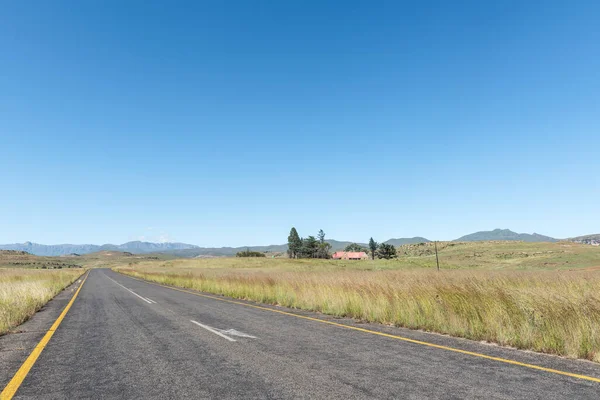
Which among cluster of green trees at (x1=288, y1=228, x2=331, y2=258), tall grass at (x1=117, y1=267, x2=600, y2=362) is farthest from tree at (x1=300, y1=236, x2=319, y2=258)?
tall grass at (x1=117, y1=267, x2=600, y2=362)

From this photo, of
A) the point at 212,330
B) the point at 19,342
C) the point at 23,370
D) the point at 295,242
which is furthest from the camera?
the point at 295,242

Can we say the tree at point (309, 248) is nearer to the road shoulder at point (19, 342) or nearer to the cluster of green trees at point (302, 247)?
the cluster of green trees at point (302, 247)

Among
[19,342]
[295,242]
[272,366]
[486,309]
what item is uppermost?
[295,242]

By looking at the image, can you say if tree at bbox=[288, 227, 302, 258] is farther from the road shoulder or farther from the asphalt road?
the asphalt road

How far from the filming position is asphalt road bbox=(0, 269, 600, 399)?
445cm

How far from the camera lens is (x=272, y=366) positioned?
5.55 metres

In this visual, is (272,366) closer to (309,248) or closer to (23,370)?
(23,370)

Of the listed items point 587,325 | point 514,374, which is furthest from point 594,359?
point 514,374

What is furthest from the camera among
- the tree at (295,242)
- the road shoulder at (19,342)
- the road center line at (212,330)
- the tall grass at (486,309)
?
the tree at (295,242)

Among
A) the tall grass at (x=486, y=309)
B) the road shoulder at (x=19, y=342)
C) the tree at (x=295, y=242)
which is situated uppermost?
the tree at (x=295, y=242)

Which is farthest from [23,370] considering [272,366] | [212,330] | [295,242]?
[295,242]

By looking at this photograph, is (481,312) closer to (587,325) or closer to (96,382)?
(587,325)

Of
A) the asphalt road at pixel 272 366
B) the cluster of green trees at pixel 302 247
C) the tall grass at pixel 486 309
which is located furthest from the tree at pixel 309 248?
the asphalt road at pixel 272 366

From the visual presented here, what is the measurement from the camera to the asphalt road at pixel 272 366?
4.45 m
